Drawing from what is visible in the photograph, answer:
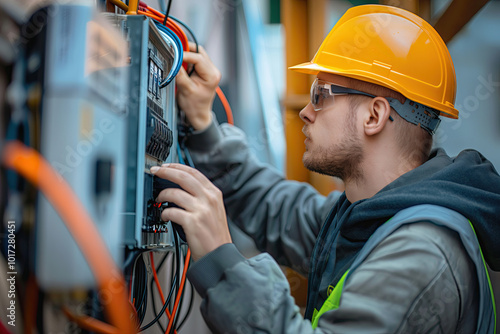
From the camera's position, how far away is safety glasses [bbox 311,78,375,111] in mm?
1140

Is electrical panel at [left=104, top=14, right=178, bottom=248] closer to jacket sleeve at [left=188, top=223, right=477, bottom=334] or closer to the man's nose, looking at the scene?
jacket sleeve at [left=188, top=223, right=477, bottom=334]

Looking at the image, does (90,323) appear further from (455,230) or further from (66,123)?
(455,230)

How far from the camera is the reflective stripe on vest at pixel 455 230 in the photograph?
0.85 m

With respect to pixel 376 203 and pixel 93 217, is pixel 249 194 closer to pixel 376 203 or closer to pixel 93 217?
pixel 376 203

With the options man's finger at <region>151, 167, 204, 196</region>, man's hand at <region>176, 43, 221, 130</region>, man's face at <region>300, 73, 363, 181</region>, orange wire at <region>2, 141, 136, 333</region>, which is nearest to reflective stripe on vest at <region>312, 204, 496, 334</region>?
man's face at <region>300, 73, 363, 181</region>

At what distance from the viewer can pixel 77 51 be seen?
1.92ft

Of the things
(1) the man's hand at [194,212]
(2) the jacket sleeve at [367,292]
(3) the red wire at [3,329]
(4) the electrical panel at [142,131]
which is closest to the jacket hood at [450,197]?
(2) the jacket sleeve at [367,292]

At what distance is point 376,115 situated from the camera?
3.71 feet

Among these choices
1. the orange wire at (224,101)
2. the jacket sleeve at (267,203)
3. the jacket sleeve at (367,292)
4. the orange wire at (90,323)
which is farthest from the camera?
the jacket sleeve at (267,203)

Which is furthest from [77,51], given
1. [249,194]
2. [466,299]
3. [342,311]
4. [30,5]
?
[249,194]

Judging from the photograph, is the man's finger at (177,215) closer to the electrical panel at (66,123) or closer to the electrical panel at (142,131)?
the electrical panel at (142,131)

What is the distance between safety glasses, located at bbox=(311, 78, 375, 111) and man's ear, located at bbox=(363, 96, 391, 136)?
32 millimetres

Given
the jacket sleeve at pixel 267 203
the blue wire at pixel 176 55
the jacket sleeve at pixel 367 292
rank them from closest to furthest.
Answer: the jacket sleeve at pixel 367 292 < the blue wire at pixel 176 55 < the jacket sleeve at pixel 267 203

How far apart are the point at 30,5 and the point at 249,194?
105cm
